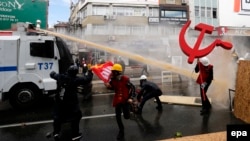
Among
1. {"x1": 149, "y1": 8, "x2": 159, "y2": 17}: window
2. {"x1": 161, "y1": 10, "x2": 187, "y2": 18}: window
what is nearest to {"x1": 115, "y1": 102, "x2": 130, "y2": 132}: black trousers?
{"x1": 149, "y1": 8, "x2": 159, "y2": 17}: window

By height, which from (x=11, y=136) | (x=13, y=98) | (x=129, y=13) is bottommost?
(x=11, y=136)

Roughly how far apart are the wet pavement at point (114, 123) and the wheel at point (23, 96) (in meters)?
0.26

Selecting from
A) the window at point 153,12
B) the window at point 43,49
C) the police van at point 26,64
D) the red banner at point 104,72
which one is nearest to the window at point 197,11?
the window at point 153,12

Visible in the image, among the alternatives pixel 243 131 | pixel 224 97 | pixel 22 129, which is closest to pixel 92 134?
pixel 22 129

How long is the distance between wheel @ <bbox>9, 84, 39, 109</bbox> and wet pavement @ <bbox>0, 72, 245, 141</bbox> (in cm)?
26

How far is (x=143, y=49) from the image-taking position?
60.7 feet

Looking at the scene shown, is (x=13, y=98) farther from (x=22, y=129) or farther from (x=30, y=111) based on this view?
(x=22, y=129)

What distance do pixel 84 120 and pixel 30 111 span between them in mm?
2336

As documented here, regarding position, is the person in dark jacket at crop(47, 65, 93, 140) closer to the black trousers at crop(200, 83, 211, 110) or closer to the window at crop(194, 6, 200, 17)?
the black trousers at crop(200, 83, 211, 110)

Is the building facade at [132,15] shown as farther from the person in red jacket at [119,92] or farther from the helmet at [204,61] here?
the person in red jacket at [119,92]

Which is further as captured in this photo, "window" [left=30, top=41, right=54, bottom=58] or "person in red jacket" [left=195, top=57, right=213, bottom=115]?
"window" [left=30, top=41, right=54, bottom=58]

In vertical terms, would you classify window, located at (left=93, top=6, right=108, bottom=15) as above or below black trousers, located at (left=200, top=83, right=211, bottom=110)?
above

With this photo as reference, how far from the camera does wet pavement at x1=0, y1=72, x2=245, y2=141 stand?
679 centimetres

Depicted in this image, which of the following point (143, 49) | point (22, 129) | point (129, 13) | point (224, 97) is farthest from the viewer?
point (129, 13)
